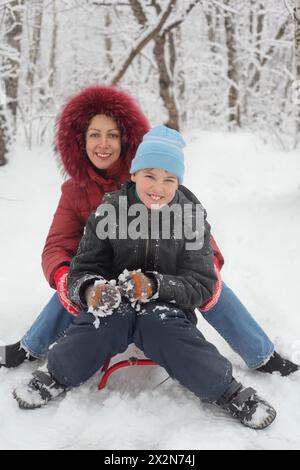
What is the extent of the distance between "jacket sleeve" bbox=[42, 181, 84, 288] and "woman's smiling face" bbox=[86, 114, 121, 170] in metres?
0.21

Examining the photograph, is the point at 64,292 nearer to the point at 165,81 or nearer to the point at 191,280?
the point at 191,280

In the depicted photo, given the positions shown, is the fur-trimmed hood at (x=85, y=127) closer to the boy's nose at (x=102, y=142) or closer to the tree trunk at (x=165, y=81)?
the boy's nose at (x=102, y=142)

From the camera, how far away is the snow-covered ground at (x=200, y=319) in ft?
5.55

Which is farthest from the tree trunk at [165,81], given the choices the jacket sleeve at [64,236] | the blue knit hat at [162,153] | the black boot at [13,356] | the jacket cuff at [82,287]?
the jacket cuff at [82,287]

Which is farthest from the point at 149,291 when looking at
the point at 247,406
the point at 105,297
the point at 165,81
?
the point at 165,81

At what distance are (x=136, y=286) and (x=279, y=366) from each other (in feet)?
2.76

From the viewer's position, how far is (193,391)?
6.06 ft

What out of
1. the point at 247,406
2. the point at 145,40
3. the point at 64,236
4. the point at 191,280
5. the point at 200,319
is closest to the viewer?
the point at 247,406

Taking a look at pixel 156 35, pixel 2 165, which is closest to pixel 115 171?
pixel 2 165

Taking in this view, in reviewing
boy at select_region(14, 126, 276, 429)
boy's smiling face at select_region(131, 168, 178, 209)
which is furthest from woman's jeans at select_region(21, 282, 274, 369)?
boy's smiling face at select_region(131, 168, 178, 209)

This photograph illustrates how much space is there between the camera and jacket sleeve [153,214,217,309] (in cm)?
187

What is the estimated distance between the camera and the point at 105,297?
5.90ft

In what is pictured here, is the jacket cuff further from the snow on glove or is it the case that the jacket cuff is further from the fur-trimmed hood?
the fur-trimmed hood

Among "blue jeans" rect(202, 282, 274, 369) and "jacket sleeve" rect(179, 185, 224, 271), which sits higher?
"jacket sleeve" rect(179, 185, 224, 271)
